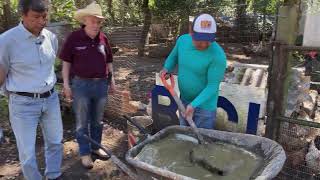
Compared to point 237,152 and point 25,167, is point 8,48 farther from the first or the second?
point 237,152

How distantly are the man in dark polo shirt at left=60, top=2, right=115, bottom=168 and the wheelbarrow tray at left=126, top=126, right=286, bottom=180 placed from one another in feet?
3.30

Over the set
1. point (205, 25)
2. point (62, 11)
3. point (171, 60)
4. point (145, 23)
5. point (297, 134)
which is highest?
point (62, 11)

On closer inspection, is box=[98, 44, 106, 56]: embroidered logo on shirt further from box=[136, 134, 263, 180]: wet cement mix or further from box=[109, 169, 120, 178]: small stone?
box=[109, 169, 120, 178]: small stone

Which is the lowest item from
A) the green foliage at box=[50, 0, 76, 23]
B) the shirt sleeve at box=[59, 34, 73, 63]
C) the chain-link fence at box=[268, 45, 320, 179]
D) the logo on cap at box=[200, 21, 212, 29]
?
the chain-link fence at box=[268, 45, 320, 179]

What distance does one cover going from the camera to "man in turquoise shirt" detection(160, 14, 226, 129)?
10.3ft

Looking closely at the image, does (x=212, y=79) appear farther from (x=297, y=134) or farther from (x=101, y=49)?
(x=297, y=134)

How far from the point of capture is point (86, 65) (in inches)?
148

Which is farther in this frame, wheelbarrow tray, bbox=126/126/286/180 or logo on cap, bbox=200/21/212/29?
logo on cap, bbox=200/21/212/29

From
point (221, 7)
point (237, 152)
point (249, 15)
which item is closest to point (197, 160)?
point (237, 152)

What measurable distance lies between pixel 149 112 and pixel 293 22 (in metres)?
2.24

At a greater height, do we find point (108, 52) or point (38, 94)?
point (108, 52)

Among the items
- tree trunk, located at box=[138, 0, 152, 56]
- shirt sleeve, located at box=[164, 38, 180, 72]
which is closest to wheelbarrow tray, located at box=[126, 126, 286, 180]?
shirt sleeve, located at box=[164, 38, 180, 72]

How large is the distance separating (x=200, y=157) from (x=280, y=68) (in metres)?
1.60

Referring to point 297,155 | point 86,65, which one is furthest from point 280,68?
point 86,65
